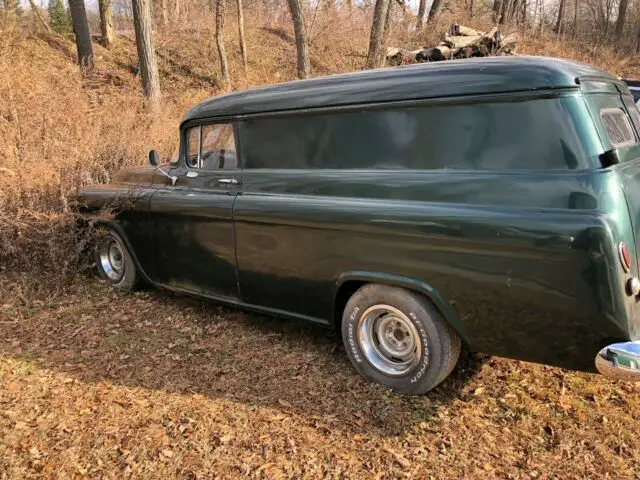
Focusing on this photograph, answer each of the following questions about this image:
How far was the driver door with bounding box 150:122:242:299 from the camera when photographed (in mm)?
4285

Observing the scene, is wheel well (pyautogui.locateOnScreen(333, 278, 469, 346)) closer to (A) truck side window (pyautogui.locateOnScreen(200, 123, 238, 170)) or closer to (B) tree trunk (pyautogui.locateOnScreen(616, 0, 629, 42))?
(A) truck side window (pyautogui.locateOnScreen(200, 123, 238, 170))

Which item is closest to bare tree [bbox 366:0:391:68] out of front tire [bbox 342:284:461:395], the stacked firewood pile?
→ the stacked firewood pile

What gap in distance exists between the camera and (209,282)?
450cm

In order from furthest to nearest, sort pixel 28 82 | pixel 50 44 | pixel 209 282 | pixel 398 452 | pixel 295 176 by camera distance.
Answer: pixel 50 44, pixel 28 82, pixel 209 282, pixel 295 176, pixel 398 452

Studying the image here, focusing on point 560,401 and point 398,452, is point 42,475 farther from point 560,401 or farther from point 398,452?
point 560,401

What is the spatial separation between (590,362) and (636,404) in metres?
0.89

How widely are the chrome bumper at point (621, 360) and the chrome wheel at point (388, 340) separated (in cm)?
107

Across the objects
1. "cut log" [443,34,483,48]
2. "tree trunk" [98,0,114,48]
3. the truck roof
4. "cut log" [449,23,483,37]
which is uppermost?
"tree trunk" [98,0,114,48]

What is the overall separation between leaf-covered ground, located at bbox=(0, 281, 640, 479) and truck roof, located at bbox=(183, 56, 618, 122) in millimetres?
1938

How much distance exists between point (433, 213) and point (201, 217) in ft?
7.01

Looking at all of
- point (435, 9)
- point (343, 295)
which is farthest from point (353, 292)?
point (435, 9)

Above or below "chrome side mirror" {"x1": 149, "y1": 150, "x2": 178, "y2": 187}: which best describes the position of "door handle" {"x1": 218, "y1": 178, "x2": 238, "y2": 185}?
below

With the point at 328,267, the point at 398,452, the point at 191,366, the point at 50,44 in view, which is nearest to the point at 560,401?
the point at 398,452

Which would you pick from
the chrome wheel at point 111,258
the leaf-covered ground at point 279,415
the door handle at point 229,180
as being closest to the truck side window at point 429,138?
the door handle at point 229,180
